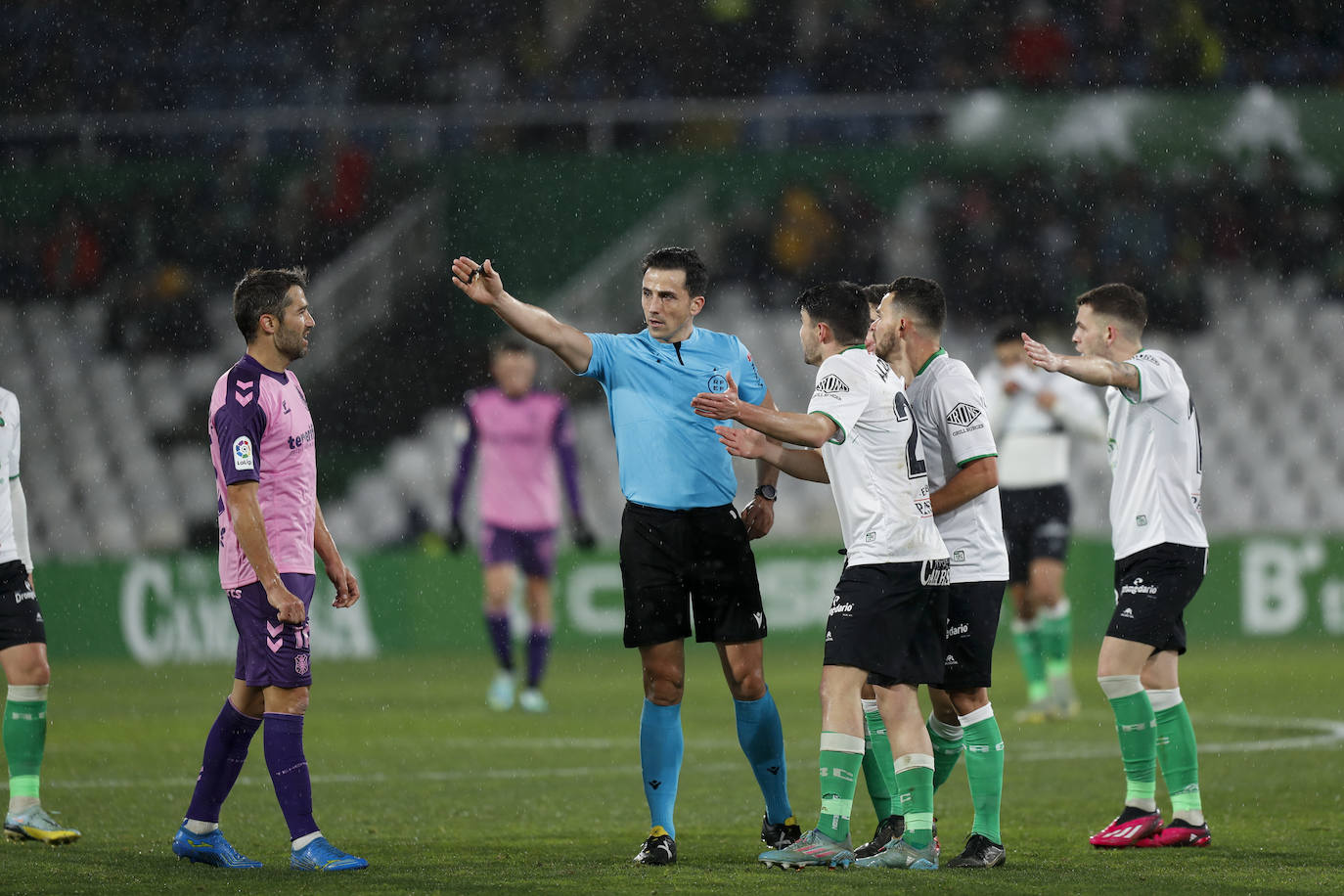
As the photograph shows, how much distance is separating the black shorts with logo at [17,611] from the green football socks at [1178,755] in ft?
14.3

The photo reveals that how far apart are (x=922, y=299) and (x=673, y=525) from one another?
1.20 metres

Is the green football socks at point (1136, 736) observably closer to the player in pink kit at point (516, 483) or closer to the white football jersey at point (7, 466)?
the white football jersey at point (7, 466)

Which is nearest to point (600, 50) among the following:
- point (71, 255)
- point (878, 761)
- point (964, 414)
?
point (71, 255)

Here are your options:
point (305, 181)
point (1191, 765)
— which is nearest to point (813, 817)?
point (1191, 765)

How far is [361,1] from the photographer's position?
21.9 metres

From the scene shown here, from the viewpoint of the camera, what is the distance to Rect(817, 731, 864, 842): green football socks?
5.93 meters

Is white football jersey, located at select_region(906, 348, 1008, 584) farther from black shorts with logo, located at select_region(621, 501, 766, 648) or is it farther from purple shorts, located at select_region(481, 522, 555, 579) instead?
purple shorts, located at select_region(481, 522, 555, 579)

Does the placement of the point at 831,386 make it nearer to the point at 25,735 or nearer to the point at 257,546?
the point at 257,546

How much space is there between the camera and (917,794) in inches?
235

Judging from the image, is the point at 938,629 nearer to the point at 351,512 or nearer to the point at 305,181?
the point at 351,512

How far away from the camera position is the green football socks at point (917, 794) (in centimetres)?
595

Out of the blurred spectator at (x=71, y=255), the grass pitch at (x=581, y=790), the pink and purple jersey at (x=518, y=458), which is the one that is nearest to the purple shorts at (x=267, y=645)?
the grass pitch at (x=581, y=790)

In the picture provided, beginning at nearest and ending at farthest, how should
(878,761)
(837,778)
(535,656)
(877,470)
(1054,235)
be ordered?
(837,778)
(877,470)
(878,761)
(535,656)
(1054,235)

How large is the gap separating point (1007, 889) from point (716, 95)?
692 inches
